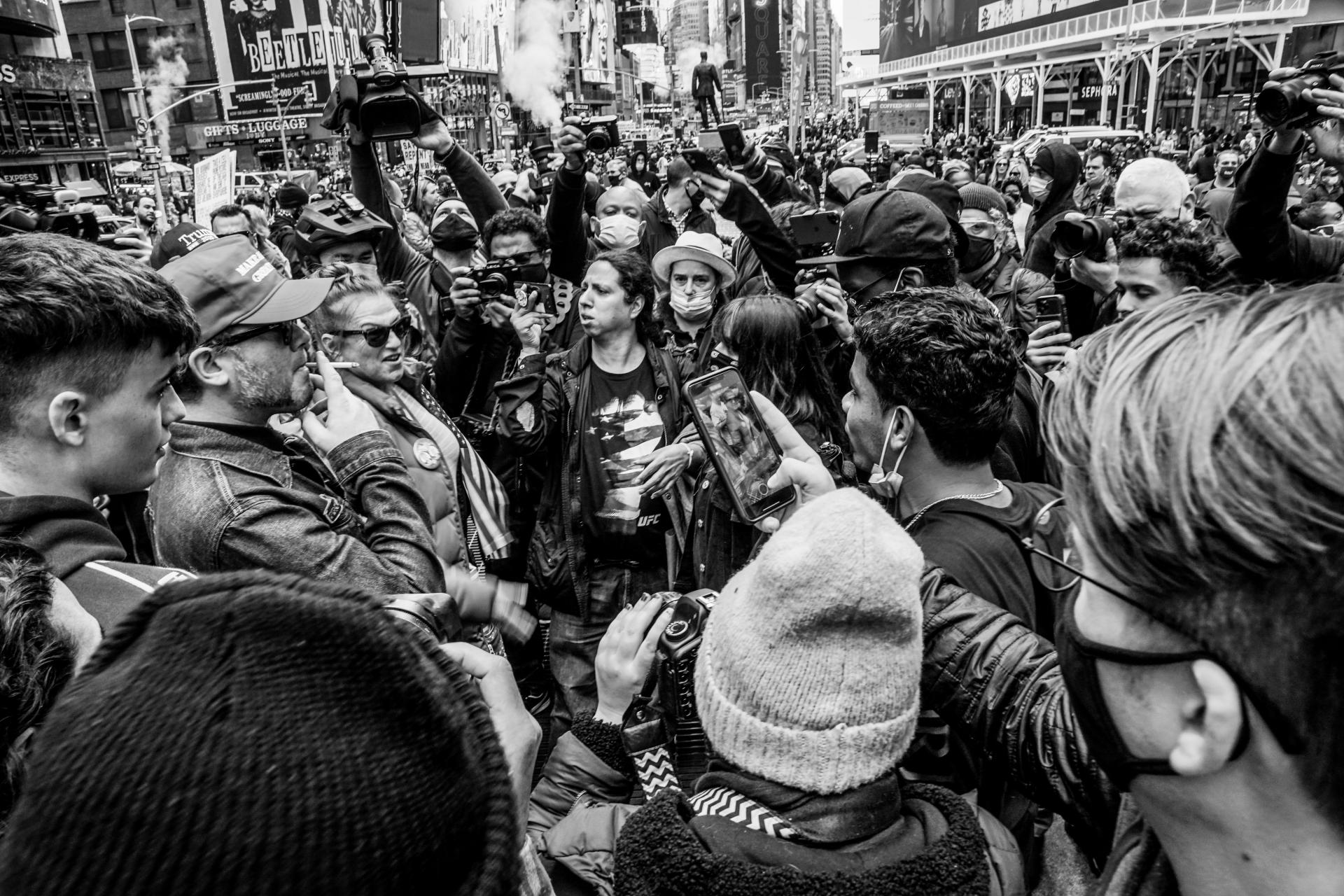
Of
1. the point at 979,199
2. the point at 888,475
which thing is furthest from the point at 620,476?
the point at 979,199

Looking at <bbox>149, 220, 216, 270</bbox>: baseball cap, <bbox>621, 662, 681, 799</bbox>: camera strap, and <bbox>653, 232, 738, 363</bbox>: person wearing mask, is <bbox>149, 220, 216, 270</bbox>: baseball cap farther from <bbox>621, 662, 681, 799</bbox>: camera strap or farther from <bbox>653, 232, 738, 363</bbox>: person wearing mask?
<bbox>621, 662, 681, 799</bbox>: camera strap

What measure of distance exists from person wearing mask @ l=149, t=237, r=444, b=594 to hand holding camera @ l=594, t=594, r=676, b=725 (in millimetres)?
644

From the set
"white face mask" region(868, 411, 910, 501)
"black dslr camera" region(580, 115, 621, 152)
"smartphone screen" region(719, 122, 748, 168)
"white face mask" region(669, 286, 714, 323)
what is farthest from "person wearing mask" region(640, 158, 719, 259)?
"white face mask" region(868, 411, 910, 501)

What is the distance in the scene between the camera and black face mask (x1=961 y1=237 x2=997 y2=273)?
5.57 metres

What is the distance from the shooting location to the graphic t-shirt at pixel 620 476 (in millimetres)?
3594

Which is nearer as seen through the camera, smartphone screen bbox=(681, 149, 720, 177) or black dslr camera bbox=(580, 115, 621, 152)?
smartphone screen bbox=(681, 149, 720, 177)

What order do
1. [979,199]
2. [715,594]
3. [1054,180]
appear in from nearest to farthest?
[715,594] → [979,199] → [1054,180]

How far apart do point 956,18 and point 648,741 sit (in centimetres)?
6010

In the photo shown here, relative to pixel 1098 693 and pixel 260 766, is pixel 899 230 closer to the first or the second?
pixel 1098 693

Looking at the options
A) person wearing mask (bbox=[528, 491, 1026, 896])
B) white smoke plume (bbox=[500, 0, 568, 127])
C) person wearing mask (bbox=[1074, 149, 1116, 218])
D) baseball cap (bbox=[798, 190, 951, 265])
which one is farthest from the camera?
white smoke plume (bbox=[500, 0, 568, 127])

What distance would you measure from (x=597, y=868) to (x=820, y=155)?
28.1 metres

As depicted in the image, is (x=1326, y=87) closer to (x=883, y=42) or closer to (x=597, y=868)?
(x=597, y=868)

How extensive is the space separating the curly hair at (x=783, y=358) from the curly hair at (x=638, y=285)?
0.56 m

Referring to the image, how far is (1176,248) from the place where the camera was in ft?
10.8
